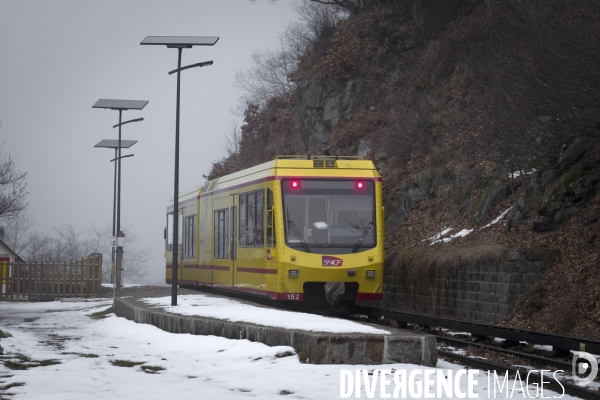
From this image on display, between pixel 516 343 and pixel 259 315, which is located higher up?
pixel 259 315

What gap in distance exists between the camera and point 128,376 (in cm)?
1156

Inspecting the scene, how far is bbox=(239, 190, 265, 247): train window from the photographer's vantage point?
2172cm

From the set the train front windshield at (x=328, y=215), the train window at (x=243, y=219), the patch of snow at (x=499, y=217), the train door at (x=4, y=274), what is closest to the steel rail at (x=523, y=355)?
the train front windshield at (x=328, y=215)

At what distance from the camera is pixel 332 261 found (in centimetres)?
2072

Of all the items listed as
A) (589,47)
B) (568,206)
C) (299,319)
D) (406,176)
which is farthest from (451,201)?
(299,319)

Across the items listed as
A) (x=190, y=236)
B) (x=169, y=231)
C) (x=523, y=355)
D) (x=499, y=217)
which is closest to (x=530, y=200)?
(x=499, y=217)

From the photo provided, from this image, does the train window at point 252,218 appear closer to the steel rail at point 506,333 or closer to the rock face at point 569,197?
the steel rail at point 506,333

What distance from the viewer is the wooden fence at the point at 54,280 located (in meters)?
40.6

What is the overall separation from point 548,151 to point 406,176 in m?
10.1

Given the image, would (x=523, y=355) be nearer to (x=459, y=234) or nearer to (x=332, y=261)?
(x=332, y=261)

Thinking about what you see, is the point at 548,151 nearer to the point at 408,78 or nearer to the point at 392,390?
the point at 392,390

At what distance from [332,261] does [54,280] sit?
23.1 m

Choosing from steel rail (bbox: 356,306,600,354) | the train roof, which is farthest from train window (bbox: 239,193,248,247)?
steel rail (bbox: 356,306,600,354)

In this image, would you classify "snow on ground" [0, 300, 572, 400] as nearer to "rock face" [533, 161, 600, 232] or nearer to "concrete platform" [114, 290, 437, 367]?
"concrete platform" [114, 290, 437, 367]
